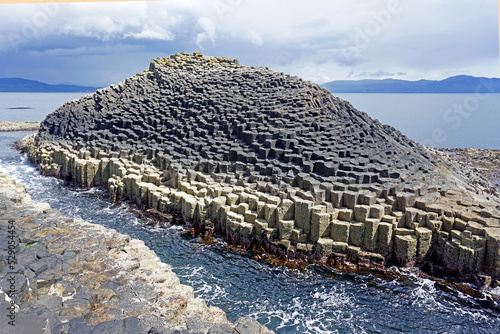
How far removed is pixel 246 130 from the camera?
17203mm

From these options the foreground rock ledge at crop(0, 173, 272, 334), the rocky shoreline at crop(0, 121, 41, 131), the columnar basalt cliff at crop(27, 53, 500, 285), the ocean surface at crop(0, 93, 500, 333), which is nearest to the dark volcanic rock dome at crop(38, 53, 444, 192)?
the columnar basalt cliff at crop(27, 53, 500, 285)

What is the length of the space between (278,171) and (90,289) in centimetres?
860

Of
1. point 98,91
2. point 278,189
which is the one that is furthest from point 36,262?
point 98,91

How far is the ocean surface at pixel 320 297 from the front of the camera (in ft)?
27.6

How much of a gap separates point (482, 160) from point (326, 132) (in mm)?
23154

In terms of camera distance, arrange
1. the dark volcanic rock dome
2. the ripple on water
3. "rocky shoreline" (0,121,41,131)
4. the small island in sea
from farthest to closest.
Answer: "rocky shoreline" (0,121,41,131)
the dark volcanic rock dome
the ripple on water
the small island in sea

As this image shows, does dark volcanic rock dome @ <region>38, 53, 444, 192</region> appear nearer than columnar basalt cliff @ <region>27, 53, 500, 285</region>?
No

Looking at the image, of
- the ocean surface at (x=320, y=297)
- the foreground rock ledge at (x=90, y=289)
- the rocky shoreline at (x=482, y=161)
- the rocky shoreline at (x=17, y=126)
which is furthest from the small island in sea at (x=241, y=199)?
the rocky shoreline at (x=17, y=126)

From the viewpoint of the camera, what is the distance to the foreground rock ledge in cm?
537

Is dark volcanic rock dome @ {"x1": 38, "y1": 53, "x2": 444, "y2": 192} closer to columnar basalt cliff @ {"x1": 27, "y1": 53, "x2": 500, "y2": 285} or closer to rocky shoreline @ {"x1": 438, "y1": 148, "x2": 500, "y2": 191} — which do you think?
columnar basalt cliff @ {"x1": 27, "y1": 53, "x2": 500, "y2": 285}

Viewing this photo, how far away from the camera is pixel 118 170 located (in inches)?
691

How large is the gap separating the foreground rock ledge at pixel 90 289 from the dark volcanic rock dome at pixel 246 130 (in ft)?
21.5

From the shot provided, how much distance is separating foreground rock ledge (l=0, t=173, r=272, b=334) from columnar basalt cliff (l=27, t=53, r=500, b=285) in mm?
4562

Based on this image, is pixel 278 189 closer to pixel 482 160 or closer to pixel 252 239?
pixel 252 239
